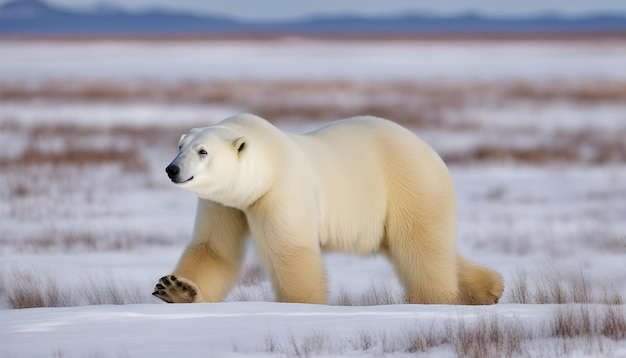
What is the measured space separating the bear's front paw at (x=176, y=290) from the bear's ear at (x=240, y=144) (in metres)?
0.63

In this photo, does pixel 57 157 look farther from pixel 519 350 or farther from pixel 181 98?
pixel 181 98

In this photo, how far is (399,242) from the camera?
5617mm

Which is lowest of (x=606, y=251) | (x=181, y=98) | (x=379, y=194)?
(x=606, y=251)

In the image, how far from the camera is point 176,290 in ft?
16.4

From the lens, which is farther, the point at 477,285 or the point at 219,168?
the point at 477,285

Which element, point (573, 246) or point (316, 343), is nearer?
point (316, 343)

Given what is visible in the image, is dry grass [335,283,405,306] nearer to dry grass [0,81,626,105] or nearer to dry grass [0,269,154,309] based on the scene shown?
dry grass [0,269,154,309]

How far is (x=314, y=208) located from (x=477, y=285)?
1.20 m

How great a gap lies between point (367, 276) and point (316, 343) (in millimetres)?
3086

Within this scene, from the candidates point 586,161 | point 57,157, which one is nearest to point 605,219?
point 586,161

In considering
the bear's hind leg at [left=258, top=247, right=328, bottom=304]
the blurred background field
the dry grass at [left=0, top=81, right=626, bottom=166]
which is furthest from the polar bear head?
the dry grass at [left=0, top=81, right=626, bottom=166]

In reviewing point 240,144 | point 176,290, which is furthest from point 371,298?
point 240,144

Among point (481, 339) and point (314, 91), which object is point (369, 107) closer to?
point (314, 91)

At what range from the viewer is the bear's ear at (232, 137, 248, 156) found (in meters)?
4.89
